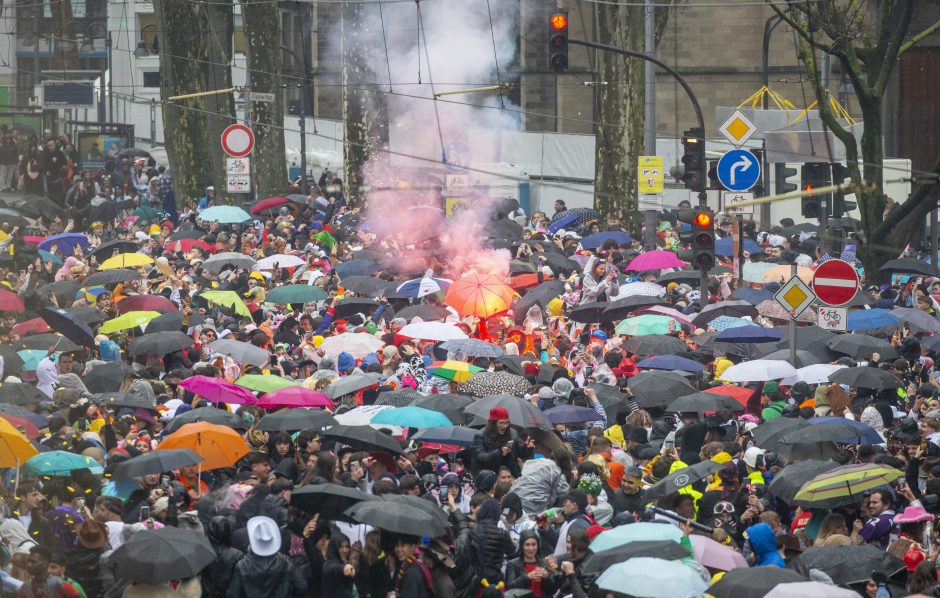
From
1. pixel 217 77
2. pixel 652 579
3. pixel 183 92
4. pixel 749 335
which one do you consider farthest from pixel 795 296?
pixel 217 77

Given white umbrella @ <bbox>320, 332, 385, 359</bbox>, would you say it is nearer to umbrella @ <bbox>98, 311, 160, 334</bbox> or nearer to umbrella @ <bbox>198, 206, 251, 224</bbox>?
umbrella @ <bbox>98, 311, 160, 334</bbox>

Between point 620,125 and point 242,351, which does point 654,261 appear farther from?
point 620,125

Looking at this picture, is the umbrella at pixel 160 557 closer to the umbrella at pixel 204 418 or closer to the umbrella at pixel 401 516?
the umbrella at pixel 401 516

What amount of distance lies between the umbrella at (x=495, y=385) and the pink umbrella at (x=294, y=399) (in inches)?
58.0

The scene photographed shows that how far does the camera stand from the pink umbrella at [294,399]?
48.4 ft

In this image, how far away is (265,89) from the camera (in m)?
37.6

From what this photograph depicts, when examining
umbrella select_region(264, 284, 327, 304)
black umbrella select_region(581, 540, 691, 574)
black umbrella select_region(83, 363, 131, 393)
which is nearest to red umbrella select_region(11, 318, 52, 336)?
black umbrella select_region(83, 363, 131, 393)

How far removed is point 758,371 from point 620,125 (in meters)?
17.3

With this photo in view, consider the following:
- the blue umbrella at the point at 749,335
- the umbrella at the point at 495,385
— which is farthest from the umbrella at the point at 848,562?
the blue umbrella at the point at 749,335

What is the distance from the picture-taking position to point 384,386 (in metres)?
16.6

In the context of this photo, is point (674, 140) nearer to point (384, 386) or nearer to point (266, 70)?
point (266, 70)

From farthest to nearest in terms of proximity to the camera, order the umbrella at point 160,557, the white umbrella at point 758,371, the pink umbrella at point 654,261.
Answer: the pink umbrella at point 654,261 < the white umbrella at point 758,371 < the umbrella at point 160,557

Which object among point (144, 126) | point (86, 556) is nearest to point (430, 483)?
point (86, 556)

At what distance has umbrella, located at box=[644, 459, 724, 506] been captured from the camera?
1219cm
